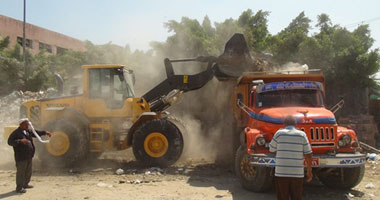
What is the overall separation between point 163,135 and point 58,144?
288 cm

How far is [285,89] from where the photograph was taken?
306 inches

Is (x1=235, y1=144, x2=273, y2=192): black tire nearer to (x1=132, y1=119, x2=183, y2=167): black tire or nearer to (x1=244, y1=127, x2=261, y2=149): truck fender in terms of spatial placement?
(x1=244, y1=127, x2=261, y2=149): truck fender

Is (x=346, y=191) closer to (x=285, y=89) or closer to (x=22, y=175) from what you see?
(x=285, y=89)

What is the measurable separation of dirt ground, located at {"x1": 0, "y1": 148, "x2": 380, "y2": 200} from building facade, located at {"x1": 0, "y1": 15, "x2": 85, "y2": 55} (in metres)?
22.9

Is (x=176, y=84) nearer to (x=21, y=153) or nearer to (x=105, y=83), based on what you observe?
(x=105, y=83)

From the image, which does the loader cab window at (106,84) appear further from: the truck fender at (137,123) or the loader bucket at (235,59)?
the loader bucket at (235,59)

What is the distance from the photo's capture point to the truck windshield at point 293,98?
7.75 metres

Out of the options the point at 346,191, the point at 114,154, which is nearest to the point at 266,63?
the point at 346,191

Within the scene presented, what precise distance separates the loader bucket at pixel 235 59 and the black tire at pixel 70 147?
4369 mm

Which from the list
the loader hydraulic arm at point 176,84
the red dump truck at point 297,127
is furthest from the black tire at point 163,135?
the red dump truck at point 297,127

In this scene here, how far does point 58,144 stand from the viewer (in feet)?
31.1

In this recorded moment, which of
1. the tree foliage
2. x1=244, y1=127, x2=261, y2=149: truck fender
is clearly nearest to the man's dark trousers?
x1=244, y1=127, x2=261, y2=149: truck fender

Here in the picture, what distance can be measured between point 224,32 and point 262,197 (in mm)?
13969

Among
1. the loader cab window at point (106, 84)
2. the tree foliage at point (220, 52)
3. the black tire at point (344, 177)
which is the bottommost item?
the black tire at point (344, 177)
